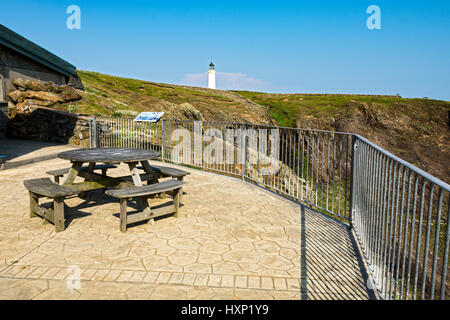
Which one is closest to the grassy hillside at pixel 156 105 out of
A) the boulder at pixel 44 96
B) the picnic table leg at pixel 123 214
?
the boulder at pixel 44 96

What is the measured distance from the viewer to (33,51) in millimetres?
15539

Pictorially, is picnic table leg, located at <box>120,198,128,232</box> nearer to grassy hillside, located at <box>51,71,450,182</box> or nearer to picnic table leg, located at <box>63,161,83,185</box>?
picnic table leg, located at <box>63,161,83,185</box>

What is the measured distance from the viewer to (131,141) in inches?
518

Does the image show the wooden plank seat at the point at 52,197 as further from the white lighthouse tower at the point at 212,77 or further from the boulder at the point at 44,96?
the white lighthouse tower at the point at 212,77

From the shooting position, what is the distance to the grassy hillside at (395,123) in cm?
2677

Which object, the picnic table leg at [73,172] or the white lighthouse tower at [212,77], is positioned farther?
the white lighthouse tower at [212,77]

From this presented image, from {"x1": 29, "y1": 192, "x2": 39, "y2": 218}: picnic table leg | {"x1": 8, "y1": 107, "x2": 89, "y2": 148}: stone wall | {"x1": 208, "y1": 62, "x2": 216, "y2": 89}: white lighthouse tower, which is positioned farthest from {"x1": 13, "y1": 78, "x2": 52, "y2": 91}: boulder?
{"x1": 208, "y1": 62, "x2": 216, "y2": 89}: white lighthouse tower

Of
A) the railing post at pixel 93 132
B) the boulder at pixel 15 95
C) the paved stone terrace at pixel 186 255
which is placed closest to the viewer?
the paved stone terrace at pixel 186 255

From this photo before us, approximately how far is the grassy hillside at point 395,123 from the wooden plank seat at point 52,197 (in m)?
23.0

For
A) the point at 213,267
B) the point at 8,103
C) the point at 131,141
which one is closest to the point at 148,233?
the point at 213,267

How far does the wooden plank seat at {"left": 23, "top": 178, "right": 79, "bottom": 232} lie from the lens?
14.7 feet

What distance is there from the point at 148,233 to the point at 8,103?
13.5 m

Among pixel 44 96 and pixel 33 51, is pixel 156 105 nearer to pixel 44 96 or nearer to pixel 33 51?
pixel 44 96

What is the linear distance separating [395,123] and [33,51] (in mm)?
28594
